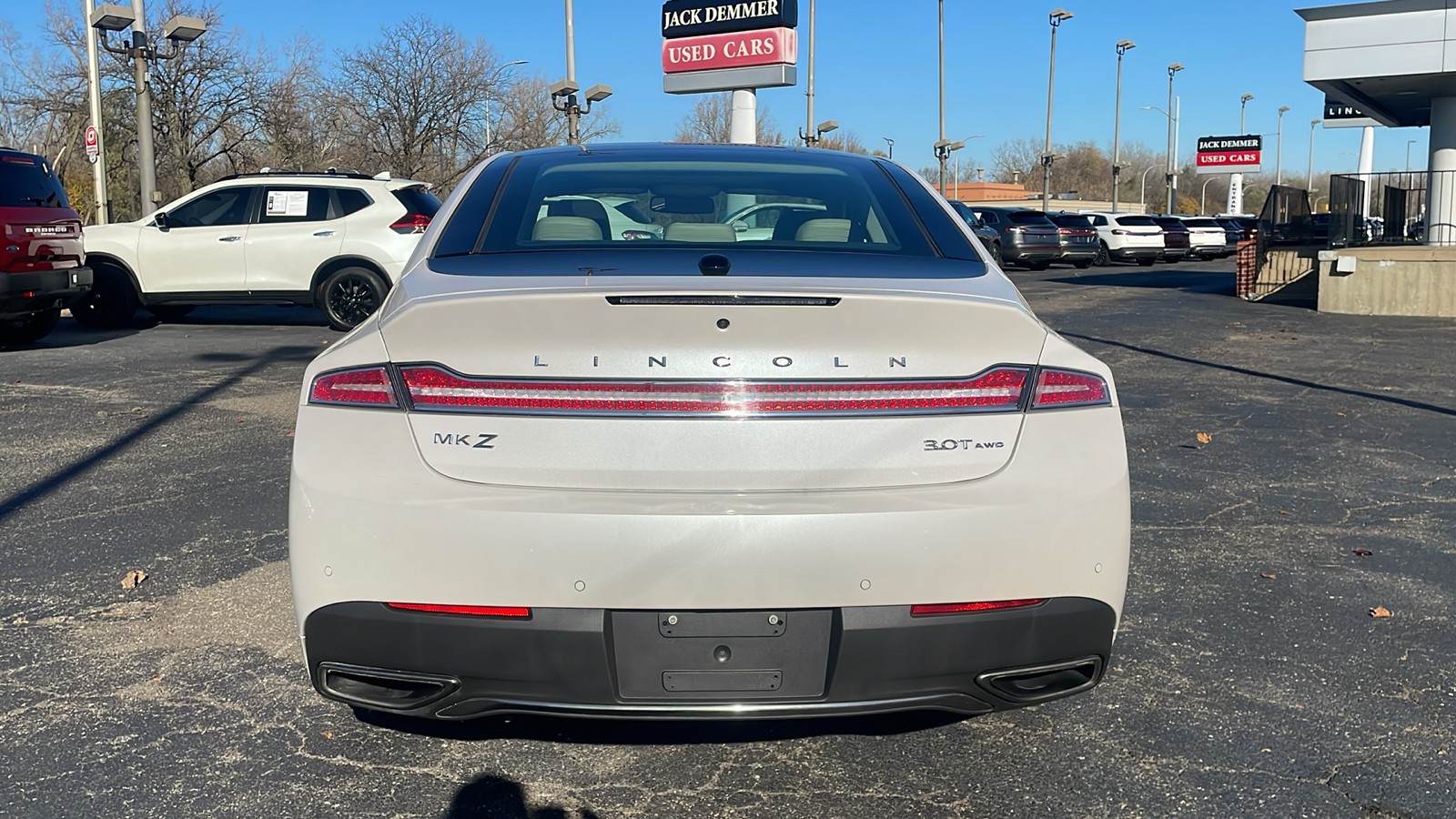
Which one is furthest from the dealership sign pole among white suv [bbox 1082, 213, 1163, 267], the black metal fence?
the black metal fence

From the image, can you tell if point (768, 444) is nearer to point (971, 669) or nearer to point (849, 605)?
point (849, 605)

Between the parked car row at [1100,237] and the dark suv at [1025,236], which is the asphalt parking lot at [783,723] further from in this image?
the dark suv at [1025,236]

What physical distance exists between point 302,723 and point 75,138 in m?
41.5

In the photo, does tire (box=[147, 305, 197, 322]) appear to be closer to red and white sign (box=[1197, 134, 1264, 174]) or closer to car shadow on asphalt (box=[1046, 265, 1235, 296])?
car shadow on asphalt (box=[1046, 265, 1235, 296])

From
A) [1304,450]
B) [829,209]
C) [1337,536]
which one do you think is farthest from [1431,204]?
[829,209]

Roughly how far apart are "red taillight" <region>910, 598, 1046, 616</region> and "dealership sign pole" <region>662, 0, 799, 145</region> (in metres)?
34.3

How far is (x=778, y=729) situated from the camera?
3.45m

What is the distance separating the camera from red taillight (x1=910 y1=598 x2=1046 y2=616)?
2.60 m

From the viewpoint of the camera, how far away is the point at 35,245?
38.3 ft

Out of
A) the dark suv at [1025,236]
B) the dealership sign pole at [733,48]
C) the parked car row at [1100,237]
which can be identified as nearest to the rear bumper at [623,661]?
the parked car row at [1100,237]

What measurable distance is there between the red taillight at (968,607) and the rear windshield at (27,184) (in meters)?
11.5

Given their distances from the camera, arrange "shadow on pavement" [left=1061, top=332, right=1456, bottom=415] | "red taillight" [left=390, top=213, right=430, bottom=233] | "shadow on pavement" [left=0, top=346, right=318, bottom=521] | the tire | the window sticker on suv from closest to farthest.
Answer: "shadow on pavement" [left=0, top=346, right=318, bottom=521] → "shadow on pavement" [left=1061, top=332, right=1456, bottom=415] → "red taillight" [left=390, top=213, right=430, bottom=233] → the window sticker on suv → the tire

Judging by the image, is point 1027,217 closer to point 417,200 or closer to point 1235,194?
point 417,200

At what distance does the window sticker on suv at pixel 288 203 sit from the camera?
14.3 metres
